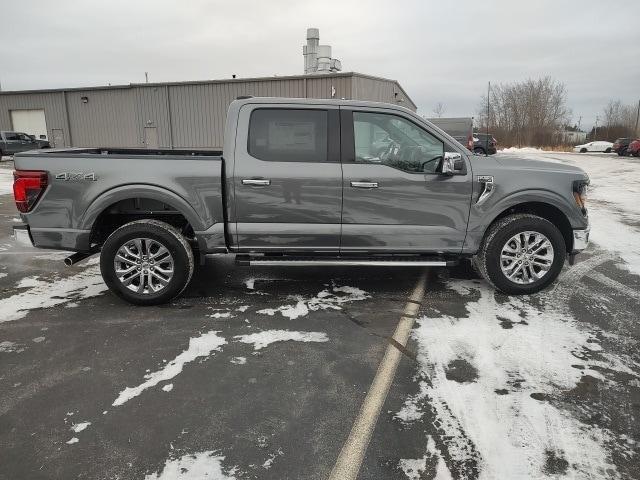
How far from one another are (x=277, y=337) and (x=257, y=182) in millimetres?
1524

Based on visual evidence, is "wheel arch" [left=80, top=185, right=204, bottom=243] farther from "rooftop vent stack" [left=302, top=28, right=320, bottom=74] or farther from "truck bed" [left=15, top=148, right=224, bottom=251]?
"rooftop vent stack" [left=302, top=28, right=320, bottom=74]

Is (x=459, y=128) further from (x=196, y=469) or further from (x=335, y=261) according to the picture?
(x=196, y=469)

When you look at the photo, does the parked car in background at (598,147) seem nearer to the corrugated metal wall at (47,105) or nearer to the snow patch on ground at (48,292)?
the corrugated metal wall at (47,105)

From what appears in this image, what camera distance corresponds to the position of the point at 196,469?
2.51 meters

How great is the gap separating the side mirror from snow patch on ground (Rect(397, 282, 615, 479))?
1.38 metres

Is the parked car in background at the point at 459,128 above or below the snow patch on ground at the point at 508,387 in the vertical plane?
above

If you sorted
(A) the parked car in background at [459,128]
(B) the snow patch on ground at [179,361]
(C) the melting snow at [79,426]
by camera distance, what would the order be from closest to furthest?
(C) the melting snow at [79,426] → (B) the snow patch on ground at [179,361] → (A) the parked car in background at [459,128]

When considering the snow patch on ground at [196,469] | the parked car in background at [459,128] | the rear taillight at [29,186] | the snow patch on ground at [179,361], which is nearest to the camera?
the snow patch on ground at [196,469]

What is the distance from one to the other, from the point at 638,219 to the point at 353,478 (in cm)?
993

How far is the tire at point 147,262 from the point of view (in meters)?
4.67

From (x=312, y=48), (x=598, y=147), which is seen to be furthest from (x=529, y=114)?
(x=312, y=48)

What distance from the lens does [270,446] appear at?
269cm

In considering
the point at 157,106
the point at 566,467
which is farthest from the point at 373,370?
the point at 157,106

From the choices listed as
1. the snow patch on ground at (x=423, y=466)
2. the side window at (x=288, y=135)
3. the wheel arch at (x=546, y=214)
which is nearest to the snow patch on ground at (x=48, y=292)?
the side window at (x=288, y=135)
